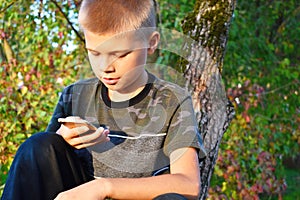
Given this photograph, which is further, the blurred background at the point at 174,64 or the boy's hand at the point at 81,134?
the blurred background at the point at 174,64

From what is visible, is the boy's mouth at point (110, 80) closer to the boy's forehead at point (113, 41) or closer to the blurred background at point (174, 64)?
the boy's forehead at point (113, 41)

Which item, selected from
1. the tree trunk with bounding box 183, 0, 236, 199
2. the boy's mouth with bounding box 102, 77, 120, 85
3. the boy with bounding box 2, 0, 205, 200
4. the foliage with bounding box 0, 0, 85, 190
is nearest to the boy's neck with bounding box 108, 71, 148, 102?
the boy with bounding box 2, 0, 205, 200

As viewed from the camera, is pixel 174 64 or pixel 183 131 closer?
pixel 183 131

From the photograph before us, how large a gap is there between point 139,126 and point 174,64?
5.15ft

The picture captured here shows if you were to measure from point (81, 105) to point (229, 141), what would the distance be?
6.55ft

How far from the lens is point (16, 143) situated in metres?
3.17

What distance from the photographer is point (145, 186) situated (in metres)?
1.61

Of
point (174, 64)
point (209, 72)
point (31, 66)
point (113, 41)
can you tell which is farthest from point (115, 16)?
point (31, 66)

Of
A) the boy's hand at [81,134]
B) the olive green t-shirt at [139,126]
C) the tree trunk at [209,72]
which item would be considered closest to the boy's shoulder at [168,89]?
the olive green t-shirt at [139,126]

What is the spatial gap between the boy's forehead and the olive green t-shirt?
22cm

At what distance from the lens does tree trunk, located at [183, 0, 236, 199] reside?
2.35 m

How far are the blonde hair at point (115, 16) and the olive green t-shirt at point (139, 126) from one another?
9.5 inches

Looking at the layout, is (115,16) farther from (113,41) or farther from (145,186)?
(145,186)

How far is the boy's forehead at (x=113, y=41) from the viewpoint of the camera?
1.65m
